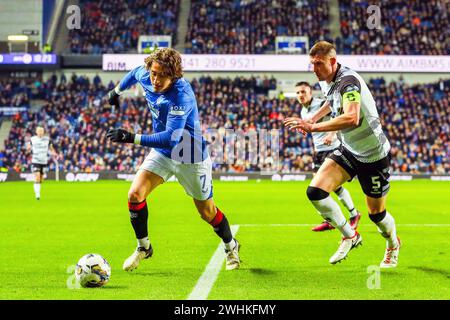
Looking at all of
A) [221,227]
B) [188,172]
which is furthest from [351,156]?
[188,172]

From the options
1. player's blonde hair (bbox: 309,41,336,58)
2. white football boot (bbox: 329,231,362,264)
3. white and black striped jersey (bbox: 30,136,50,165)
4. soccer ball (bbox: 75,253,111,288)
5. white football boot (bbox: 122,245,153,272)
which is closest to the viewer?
soccer ball (bbox: 75,253,111,288)

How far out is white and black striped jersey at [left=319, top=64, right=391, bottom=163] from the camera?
7934 millimetres

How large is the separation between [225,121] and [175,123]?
35822 millimetres

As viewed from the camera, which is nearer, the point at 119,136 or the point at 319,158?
the point at 119,136

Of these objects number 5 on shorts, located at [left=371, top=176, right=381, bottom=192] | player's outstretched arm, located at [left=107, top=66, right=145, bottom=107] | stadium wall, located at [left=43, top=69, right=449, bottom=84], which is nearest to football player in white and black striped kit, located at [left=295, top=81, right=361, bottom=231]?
number 5 on shorts, located at [left=371, top=176, right=381, bottom=192]

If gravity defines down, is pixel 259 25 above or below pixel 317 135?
above

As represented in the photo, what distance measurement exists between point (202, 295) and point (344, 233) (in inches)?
107

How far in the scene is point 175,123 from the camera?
7.64m

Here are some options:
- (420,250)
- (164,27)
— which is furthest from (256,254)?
(164,27)

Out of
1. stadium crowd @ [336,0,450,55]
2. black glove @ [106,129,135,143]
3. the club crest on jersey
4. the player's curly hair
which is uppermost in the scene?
stadium crowd @ [336,0,450,55]

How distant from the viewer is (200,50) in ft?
152

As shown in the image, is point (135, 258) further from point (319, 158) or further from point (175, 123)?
point (319, 158)

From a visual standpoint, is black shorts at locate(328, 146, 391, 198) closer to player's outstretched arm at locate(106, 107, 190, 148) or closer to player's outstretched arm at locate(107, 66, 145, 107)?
player's outstretched arm at locate(106, 107, 190, 148)

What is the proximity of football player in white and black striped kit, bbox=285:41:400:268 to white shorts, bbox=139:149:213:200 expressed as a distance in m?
1.23
